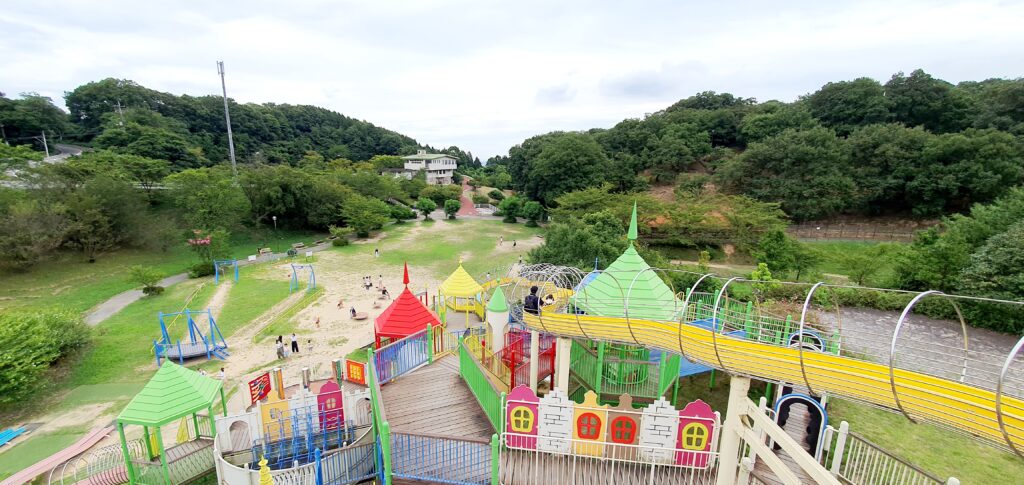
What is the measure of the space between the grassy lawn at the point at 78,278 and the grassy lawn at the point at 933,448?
33689 mm

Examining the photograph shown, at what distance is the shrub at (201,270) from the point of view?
30141 mm

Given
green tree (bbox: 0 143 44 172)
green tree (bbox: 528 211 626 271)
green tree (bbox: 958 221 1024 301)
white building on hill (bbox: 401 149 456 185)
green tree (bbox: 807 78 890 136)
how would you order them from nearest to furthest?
green tree (bbox: 958 221 1024 301) < green tree (bbox: 528 211 626 271) < green tree (bbox: 0 143 44 172) < green tree (bbox: 807 78 890 136) < white building on hill (bbox: 401 149 456 185)

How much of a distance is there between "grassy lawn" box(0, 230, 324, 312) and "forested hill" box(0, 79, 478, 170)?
2610cm

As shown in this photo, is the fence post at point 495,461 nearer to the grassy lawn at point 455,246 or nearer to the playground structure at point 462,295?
the playground structure at point 462,295

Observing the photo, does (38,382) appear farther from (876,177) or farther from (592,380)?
(876,177)

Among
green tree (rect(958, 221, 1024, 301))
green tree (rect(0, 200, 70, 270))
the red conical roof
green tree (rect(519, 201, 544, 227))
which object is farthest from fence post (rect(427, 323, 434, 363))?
green tree (rect(519, 201, 544, 227))

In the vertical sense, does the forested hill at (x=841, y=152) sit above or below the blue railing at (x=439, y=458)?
above

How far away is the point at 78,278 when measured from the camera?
28.5m

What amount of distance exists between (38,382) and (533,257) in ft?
78.9

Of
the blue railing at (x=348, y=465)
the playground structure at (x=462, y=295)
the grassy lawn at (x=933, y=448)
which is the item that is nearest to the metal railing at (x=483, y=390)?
the blue railing at (x=348, y=465)

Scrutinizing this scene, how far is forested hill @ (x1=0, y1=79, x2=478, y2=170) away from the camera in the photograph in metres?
53.4

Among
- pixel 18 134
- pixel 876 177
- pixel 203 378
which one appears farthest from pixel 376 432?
pixel 18 134

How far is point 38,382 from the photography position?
47.9ft

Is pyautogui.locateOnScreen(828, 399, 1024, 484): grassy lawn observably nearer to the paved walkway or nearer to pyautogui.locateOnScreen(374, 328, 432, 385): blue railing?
pyautogui.locateOnScreen(374, 328, 432, 385): blue railing
